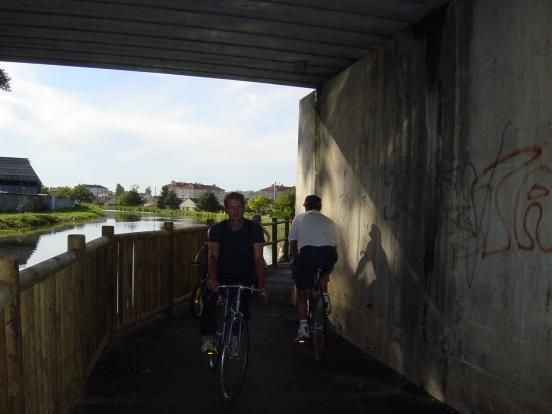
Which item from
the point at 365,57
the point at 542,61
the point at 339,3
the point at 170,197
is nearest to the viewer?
the point at 542,61

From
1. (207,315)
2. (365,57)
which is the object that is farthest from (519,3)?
(207,315)

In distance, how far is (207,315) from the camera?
210 inches

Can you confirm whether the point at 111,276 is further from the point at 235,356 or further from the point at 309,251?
the point at 309,251

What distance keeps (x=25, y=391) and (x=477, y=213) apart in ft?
11.5

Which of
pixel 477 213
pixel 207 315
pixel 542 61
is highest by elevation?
pixel 542 61

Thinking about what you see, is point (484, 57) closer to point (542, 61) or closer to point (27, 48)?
point (542, 61)

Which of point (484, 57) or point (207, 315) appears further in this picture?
point (207, 315)

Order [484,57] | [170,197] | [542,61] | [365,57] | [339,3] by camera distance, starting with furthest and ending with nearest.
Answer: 1. [170,197]
2. [365,57]
3. [339,3]
4. [484,57]
5. [542,61]

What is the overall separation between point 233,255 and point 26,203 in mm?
77927

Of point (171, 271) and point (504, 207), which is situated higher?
point (504, 207)

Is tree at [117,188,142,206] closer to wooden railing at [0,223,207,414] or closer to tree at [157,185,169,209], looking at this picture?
tree at [157,185,169,209]

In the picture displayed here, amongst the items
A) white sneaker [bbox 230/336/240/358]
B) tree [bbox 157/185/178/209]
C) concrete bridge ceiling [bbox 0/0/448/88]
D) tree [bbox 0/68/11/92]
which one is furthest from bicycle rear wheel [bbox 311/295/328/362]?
tree [bbox 157/185/178/209]

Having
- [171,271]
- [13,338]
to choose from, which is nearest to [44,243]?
[171,271]

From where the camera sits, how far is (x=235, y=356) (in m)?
5.06
